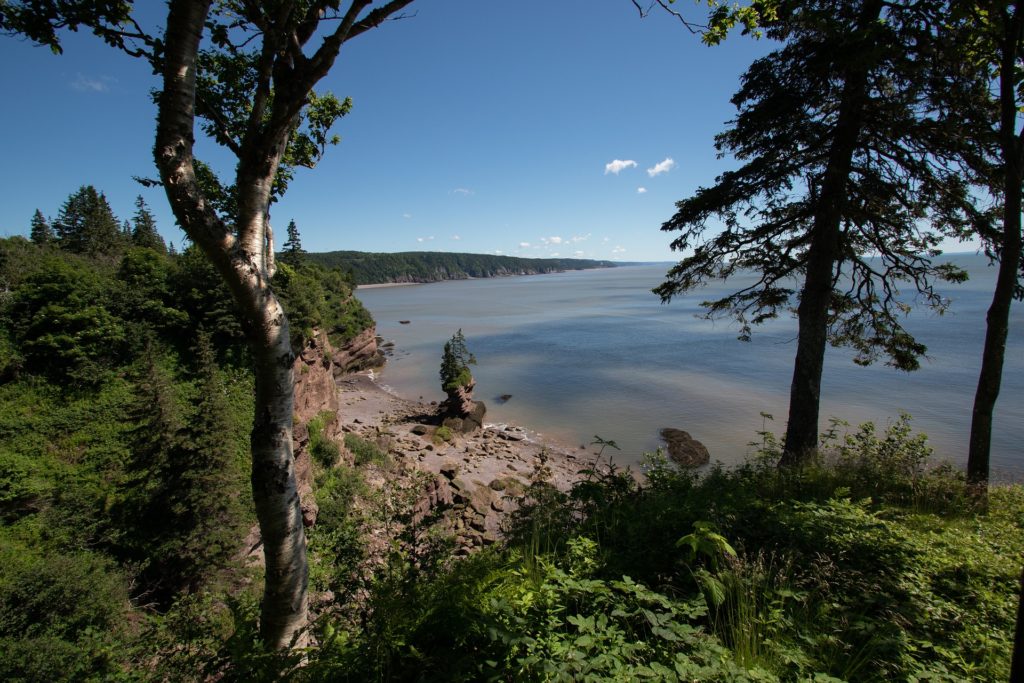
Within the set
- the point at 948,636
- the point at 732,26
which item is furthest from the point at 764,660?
the point at 732,26

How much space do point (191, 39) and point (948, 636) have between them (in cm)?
678

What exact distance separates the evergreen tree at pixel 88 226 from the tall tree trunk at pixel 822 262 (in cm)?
6209

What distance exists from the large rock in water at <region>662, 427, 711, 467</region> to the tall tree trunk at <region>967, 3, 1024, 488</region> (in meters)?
13.9

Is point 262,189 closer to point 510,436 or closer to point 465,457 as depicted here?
point 465,457

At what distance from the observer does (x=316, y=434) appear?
67.3 ft

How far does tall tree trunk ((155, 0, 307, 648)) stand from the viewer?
292cm

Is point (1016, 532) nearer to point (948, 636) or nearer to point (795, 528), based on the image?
point (795, 528)

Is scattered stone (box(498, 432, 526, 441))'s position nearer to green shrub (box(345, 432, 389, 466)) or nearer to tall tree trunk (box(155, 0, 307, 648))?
green shrub (box(345, 432, 389, 466))

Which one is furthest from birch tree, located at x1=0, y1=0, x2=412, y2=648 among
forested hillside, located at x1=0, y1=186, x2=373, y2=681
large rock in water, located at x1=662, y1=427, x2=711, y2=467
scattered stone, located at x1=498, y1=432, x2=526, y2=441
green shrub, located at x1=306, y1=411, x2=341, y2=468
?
scattered stone, located at x1=498, y1=432, x2=526, y2=441

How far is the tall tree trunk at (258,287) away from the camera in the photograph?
292 centimetres

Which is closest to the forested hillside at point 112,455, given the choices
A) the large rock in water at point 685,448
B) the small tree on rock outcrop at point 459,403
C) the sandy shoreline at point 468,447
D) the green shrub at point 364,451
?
the green shrub at point 364,451

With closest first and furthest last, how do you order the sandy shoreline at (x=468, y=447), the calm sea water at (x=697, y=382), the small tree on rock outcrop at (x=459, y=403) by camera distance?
the sandy shoreline at (x=468, y=447) < the calm sea water at (x=697, y=382) < the small tree on rock outcrop at (x=459, y=403)

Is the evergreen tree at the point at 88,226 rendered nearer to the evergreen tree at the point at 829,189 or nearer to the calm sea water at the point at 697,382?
the calm sea water at the point at 697,382

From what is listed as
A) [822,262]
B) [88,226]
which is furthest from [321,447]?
[88,226]
